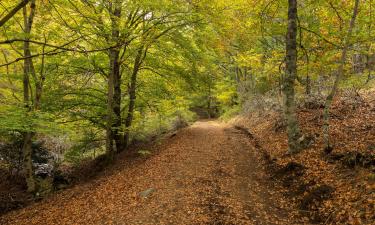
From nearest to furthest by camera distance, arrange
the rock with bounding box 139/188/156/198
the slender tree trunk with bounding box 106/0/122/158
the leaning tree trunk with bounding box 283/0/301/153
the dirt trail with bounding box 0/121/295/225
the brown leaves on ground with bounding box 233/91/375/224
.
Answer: the brown leaves on ground with bounding box 233/91/375/224
the dirt trail with bounding box 0/121/295/225
the rock with bounding box 139/188/156/198
the leaning tree trunk with bounding box 283/0/301/153
the slender tree trunk with bounding box 106/0/122/158

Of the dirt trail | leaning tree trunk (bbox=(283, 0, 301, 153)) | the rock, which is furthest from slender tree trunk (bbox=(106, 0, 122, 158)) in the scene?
leaning tree trunk (bbox=(283, 0, 301, 153))

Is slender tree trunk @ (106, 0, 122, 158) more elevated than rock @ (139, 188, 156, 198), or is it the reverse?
slender tree trunk @ (106, 0, 122, 158)

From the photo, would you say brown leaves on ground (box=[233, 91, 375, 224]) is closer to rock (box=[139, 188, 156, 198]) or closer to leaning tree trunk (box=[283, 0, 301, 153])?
leaning tree trunk (box=[283, 0, 301, 153])

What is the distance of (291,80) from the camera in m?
10.6

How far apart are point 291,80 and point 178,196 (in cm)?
583

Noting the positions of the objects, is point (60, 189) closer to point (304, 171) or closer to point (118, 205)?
point (118, 205)

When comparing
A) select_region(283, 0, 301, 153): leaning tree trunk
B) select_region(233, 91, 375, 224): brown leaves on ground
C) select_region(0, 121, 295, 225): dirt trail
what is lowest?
select_region(0, 121, 295, 225): dirt trail

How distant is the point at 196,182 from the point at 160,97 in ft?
25.1

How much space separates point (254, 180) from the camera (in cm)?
975

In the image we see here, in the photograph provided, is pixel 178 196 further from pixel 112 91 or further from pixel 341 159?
pixel 112 91

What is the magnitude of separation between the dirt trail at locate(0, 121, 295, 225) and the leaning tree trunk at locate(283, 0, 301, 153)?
5.27 feet

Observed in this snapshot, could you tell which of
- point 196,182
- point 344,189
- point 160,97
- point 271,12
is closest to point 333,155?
point 344,189

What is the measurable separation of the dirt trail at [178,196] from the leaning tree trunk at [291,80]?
161cm

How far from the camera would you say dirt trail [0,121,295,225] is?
7492 mm
